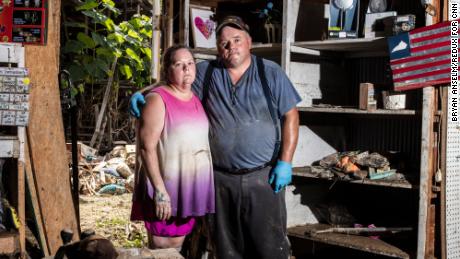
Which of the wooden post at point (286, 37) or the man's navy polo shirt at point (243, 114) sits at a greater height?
the wooden post at point (286, 37)

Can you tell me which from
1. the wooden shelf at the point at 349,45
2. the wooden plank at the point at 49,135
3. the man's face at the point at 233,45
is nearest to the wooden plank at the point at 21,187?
the wooden plank at the point at 49,135

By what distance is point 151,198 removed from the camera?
3.31 meters

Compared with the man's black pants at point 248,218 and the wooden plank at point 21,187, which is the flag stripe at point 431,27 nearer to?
the man's black pants at point 248,218

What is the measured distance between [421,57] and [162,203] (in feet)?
7.00

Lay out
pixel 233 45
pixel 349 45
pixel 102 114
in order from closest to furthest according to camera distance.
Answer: pixel 233 45, pixel 349 45, pixel 102 114

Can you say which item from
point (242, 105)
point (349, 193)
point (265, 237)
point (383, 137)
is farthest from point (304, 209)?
point (242, 105)

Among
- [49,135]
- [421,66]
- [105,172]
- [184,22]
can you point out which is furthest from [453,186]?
[105,172]

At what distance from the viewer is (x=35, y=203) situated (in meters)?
4.74

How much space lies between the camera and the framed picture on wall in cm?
517

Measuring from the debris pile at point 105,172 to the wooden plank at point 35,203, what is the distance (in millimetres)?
3757

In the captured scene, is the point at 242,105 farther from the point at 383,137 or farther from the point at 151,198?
the point at 383,137

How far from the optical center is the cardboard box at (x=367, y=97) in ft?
Result: 14.3

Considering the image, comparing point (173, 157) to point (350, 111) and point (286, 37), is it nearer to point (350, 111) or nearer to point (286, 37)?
point (350, 111)

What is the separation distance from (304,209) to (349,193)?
1.79ft
